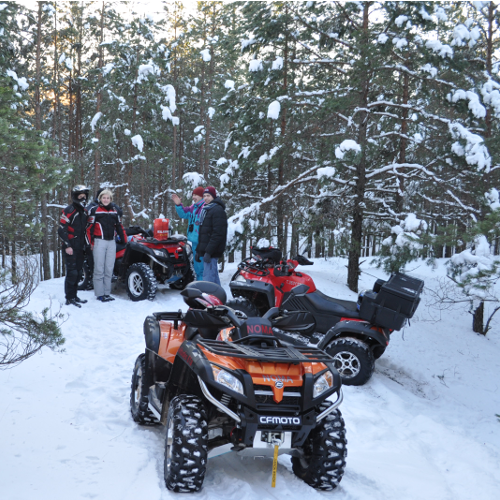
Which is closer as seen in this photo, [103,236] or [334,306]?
[334,306]

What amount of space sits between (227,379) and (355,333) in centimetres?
339

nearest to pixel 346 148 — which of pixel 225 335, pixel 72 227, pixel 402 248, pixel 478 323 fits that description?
pixel 402 248

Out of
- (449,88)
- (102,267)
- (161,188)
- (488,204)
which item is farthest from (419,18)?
(161,188)

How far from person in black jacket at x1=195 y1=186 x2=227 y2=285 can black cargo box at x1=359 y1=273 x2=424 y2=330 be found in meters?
3.08

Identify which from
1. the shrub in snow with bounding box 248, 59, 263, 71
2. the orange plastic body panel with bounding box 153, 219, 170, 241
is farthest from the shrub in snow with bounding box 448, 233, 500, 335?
the shrub in snow with bounding box 248, 59, 263, 71

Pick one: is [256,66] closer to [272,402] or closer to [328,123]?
[328,123]

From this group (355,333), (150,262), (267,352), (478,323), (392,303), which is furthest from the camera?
(478,323)

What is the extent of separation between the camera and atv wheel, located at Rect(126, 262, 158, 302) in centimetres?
838

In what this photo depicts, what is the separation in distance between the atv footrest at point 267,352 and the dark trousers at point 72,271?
5.06m

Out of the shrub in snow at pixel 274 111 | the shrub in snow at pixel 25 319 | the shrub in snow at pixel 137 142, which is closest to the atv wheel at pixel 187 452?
the shrub in snow at pixel 25 319

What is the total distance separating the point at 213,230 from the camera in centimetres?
813

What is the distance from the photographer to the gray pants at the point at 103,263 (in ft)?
26.2

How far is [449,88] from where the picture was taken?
951 centimetres

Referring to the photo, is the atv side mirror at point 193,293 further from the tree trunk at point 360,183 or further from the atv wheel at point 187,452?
the tree trunk at point 360,183
